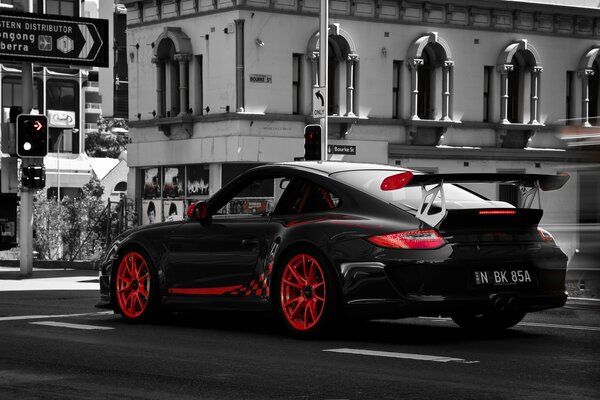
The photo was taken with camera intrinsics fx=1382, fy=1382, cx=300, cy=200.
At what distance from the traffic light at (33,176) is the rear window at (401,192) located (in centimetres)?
1639

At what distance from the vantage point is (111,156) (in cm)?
11000

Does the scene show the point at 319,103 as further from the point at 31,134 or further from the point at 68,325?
the point at 68,325

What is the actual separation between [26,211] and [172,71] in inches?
668

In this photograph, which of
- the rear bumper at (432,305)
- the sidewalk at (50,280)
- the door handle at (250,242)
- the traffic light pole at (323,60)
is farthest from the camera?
the traffic light pole at (323,60)

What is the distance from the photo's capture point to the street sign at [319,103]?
29453 millimetres

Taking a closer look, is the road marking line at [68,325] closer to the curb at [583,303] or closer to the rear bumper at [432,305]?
the rear bumper at [432,305]

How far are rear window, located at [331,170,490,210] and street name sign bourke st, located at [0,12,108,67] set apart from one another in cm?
1657

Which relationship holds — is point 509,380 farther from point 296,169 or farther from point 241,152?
point 241,152

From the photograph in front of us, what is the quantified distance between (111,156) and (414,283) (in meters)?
101

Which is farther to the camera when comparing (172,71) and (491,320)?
(172,71)

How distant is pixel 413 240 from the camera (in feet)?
33.1

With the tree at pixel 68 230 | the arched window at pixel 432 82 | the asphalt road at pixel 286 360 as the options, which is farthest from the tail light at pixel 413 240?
the arched window at pixel 432 82

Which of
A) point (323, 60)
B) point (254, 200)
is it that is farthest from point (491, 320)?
point (323, 60)

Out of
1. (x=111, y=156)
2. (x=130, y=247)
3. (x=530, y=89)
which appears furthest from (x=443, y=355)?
(x=111, y=156)
